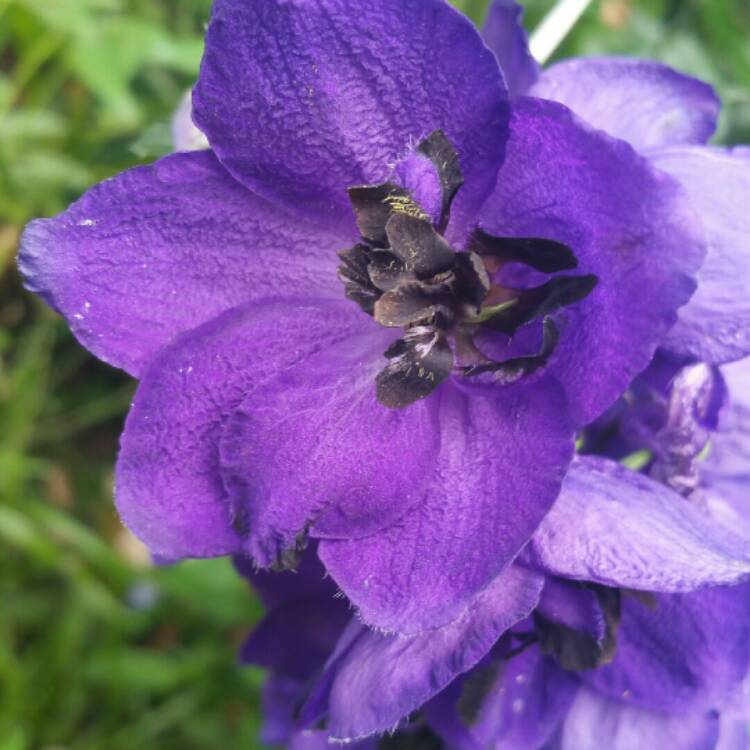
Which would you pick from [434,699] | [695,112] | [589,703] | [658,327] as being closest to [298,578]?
[434,699]

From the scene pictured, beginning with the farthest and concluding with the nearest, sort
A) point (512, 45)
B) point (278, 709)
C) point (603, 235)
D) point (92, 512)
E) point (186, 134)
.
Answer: point (92, 512), point (278, 709), point (186, 134), point (512, 45), point (603, 235)

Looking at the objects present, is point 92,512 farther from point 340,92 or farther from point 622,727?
point 340,92

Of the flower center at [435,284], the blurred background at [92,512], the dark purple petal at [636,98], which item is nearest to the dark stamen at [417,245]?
the flower center at [435,284]

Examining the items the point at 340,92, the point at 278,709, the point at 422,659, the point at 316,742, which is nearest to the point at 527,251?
the point at 340,92

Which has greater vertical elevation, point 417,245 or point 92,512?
point 417,245

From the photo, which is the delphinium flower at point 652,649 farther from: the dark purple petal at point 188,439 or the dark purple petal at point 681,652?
the dark purple petal at point 188,439

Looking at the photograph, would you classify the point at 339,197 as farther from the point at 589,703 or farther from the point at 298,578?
the point at 589,703
